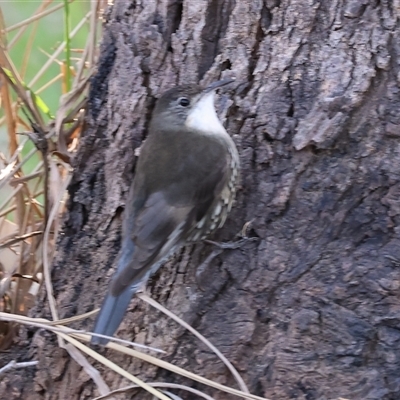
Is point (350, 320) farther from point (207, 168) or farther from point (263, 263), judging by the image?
point (207, 168)

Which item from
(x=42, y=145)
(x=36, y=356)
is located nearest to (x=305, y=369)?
(x=36, y=356)

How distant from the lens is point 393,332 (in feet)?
6.63

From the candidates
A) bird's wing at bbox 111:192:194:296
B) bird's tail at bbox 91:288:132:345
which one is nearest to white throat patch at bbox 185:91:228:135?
bird's wing at bbox 111:192:194:296

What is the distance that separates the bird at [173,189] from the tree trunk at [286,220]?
60mm

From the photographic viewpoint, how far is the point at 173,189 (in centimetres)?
228

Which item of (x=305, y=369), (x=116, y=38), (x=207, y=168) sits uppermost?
(x=116, y=38)

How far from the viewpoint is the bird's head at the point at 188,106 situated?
2.34 metres

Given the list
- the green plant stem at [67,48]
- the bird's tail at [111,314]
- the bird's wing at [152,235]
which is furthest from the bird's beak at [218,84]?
the bird's tail at [111,314]

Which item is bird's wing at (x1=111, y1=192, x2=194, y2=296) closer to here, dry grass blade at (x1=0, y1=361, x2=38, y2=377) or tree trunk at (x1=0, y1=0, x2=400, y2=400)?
tree trunk at (x1=0, y1=0, x2=400, y2=400)

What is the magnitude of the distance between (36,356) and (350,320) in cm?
111

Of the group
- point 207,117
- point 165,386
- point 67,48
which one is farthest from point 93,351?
point 67,48

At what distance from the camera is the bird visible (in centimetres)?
214

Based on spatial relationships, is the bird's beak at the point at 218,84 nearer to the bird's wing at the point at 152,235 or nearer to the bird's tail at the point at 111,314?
the bird's wing at the point at 152,235

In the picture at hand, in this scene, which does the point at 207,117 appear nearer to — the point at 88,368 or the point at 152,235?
the point at 152,235
